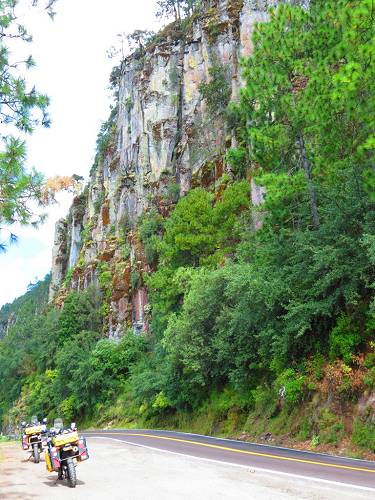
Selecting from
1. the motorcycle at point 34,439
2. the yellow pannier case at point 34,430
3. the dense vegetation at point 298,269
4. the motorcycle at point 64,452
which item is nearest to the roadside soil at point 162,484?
the motorcycle at point 64,452

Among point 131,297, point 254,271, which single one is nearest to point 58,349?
point 131,297

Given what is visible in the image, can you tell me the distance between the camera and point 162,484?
25.8 feet

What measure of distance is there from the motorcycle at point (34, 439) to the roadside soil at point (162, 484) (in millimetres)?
856

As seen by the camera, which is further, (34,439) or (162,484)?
(34,439)

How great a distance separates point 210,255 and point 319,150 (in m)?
15.0

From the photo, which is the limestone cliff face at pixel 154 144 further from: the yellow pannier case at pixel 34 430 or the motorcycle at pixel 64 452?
the motorcycle at pixel 64 452

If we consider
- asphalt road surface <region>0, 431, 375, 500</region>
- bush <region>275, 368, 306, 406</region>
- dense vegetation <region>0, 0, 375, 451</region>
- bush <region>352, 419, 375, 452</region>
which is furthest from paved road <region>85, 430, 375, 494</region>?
bush <region>275, 368, 306, 406</region>

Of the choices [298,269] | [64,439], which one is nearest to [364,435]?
[298,269]

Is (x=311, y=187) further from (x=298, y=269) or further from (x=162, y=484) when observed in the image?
(x=162, y=484)

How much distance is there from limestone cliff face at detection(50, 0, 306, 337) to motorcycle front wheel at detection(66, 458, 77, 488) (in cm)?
3198

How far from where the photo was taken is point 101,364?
39812 millimetres

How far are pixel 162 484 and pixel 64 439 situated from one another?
216 cm

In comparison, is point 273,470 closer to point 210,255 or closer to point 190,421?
point 190,421

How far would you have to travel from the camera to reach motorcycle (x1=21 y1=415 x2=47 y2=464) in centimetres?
1218
